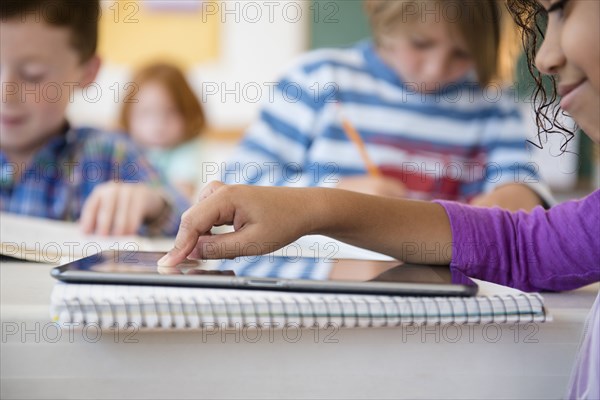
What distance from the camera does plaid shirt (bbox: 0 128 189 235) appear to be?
1.10 meters

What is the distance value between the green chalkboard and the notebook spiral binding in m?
2.41

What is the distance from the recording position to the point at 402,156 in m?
1.12

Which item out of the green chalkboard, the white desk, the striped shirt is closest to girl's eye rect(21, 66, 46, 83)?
the striped shirt

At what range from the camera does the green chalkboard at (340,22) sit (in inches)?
108

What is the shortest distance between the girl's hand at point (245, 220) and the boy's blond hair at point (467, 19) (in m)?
0.67

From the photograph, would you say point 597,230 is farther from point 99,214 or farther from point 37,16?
point 37,16

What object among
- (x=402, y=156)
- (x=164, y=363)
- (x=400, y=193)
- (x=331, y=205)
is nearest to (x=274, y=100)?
(x=402, y=156)

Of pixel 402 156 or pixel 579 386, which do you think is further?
pixel 402 156

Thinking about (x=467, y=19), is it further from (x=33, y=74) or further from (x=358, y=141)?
(x=33, y=74)

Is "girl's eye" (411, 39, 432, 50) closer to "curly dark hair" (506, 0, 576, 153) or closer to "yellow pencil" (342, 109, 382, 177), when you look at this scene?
"yellow pencil" (342, 109, 382, 177)

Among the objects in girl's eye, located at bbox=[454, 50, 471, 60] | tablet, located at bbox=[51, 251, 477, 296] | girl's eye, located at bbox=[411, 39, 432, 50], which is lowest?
tablet, located at bbox=[51, 251, 477, 296]

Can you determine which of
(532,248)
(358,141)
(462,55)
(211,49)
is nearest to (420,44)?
(462,55)

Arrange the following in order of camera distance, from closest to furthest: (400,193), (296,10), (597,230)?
(597,230) < (400,193) < (296,10)

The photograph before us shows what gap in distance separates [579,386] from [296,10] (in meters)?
2.68
